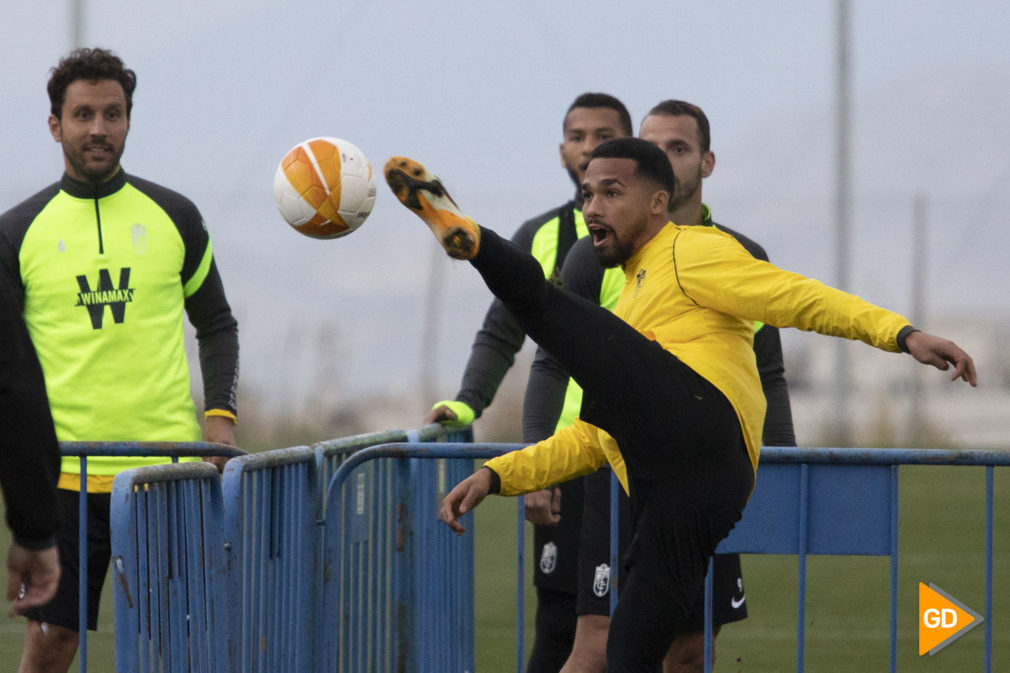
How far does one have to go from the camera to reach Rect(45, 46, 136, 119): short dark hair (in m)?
5.05

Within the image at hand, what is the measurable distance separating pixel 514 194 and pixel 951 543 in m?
9.45

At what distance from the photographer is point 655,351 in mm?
3668

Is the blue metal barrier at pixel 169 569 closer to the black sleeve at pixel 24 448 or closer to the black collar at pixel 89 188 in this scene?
the black sleeve at pixel 24 448

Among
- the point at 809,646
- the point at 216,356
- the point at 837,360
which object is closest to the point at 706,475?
the point at 216,356

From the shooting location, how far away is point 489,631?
807cm

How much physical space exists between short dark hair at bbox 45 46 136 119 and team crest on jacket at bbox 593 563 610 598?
229 centimetres

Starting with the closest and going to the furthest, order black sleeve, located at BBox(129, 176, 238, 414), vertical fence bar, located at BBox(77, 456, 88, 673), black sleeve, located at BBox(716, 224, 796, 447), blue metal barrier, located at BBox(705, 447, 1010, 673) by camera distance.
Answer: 1. vertical fence bar, located at BBox(77, 456, 88, 673)
2. blue metal barrier, located at BBox(705, 447, 1010, 673)
3. black sleeve, located at BBox(716, 224, 796, 447)
4. black sleeve, located at BBox(129, 176, 238, 414)

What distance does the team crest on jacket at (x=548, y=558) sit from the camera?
5246mm

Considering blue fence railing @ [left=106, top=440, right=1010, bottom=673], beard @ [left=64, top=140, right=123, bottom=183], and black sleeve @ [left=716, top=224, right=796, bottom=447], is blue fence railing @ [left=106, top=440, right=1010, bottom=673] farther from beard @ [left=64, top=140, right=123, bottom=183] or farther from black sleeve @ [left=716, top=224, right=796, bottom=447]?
beard @ [left=64, top=140, right=123, bottom=183]

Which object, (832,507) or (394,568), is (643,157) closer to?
(832,507)

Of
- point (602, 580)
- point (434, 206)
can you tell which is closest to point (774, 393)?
point (602, 580)

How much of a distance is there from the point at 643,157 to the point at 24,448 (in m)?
1.92

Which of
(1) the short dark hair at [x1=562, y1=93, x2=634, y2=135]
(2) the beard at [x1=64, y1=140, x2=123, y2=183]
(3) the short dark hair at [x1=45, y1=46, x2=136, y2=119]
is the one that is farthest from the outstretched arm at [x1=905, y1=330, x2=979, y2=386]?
(3) the short dark hair at [x1=45, y1=46, x2=136, y2=119]

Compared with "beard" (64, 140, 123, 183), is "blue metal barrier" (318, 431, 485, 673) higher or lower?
lower
